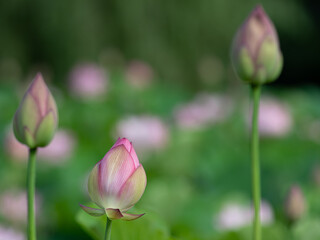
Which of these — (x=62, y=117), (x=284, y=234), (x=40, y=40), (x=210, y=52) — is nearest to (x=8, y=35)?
(x=40, y=40)

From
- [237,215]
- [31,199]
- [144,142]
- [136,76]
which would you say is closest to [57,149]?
[144,142]

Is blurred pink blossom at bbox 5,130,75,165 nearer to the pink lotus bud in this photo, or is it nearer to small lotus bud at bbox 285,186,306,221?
small lotus bud at bbox 285,186,306,221

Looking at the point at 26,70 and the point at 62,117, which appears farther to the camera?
the point at 26,70

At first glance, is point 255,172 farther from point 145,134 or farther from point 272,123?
point 272,123

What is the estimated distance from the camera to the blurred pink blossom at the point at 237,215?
2.97 ft

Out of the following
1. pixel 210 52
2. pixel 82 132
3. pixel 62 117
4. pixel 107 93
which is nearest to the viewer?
pixel 82 132

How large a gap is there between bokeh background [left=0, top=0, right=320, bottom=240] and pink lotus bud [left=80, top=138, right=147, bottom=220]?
0.43ft

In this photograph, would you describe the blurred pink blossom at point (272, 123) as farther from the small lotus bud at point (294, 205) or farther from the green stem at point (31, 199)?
the green stem at point (31, 199)

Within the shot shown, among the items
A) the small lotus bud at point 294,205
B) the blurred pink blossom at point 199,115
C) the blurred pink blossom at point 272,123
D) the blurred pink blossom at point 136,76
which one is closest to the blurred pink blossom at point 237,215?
the small lotus bud at point 294,205

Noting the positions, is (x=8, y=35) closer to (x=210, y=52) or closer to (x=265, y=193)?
(x=210, y=52)

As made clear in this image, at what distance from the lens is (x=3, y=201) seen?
108 centimetres

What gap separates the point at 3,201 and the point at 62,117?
0.89m

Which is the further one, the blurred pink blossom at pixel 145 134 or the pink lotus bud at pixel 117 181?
the blurred pink blossom at pixel 145 134

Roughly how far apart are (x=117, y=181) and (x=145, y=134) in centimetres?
96
